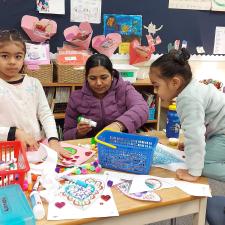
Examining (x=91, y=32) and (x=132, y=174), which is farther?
(x=91, y=32)

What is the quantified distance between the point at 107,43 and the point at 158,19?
641 mm

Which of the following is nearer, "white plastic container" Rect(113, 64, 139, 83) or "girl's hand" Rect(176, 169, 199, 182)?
"girl's hand" Rect(176, 169, 199, 182)

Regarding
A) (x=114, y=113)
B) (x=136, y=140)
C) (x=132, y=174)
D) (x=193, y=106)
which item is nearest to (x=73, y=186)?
(x=132, y=174)

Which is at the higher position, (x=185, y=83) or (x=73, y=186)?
(x=185, y=83)

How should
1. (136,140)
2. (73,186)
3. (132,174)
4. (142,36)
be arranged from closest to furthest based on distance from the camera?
(73,186) → (132,174) → (136,140) → (142,36)

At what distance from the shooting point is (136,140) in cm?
139

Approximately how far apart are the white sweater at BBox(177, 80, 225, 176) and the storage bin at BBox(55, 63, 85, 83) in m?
1.60

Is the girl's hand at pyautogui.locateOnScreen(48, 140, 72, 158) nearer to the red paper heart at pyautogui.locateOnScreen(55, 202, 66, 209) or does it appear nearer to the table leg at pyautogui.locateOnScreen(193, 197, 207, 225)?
the red paper heart at pyautogui.locateOnScreen(55, 202, 66, 209)

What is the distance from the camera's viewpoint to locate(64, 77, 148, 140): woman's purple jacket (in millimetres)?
1848

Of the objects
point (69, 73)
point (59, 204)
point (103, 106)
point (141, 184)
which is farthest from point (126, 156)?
point (69, 73)

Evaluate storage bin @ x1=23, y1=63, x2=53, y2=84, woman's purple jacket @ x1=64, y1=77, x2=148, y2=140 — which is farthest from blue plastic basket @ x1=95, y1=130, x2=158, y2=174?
storage bin @ x1=23, y1=63, x2=53, y2=84

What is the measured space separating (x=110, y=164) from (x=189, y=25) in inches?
100

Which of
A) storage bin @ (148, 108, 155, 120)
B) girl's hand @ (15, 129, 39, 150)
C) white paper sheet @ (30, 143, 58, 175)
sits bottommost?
storage bin @ (148, 108, 155, 120)

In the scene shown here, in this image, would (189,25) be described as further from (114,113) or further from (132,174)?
(132,174)
